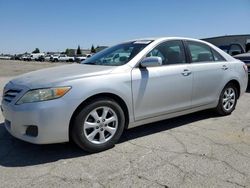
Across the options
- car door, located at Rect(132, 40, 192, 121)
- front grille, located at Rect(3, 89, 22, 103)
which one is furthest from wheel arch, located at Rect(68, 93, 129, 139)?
front grille, located at Rect(3, 89, 22, 103)

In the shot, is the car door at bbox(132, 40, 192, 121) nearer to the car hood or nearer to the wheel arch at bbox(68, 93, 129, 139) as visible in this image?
the wheel arch at bbox(68, 93, 129, 139)

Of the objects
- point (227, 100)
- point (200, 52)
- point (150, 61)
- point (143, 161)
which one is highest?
point (200, 52)

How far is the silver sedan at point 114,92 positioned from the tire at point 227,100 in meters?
0.09

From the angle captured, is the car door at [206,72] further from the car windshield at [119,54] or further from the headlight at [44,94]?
the headlight at [44,94]

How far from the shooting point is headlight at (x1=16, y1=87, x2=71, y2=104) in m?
3.40

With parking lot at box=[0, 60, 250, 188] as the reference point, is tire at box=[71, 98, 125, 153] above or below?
above

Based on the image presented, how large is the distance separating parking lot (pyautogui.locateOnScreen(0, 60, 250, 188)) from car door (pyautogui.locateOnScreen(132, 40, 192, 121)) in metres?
0.45

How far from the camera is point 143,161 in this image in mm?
3473

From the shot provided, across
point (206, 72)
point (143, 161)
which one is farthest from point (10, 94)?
point (206, 72)

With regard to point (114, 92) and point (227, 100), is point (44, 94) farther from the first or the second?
point (227, 100)

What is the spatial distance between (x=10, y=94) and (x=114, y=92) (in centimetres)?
135

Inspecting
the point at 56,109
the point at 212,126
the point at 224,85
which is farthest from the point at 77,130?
the point at 224,85

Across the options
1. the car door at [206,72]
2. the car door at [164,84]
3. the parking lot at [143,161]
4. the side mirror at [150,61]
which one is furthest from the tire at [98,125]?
the car door at [206,72]

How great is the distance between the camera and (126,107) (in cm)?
399
